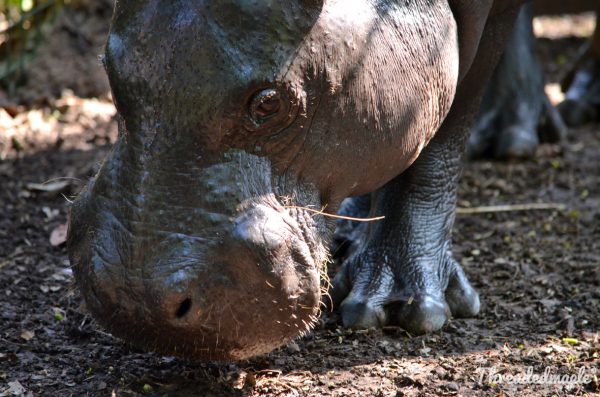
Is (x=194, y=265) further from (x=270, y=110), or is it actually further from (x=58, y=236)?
(x=58, y=236)

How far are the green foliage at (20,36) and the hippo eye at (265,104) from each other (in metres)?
4.15

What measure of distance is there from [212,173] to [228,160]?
0.06 meters

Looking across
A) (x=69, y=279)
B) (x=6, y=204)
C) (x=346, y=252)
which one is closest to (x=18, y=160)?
(x=6, y=204)

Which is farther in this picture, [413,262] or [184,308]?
[413,262]

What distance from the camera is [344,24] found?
8.07ft

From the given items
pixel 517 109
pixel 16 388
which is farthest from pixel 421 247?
pixel 517 109

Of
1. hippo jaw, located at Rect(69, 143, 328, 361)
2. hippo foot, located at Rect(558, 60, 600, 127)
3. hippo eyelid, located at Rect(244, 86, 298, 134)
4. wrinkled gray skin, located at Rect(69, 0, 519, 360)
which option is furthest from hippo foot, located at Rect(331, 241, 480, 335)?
hippo foot, located at Rect(558, 60, 600, 127)

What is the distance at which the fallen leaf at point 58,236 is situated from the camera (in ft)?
13.1

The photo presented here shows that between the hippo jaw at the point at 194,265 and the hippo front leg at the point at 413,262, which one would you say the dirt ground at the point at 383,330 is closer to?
the hippo front leg at the point at 413,262

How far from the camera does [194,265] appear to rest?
2.24m

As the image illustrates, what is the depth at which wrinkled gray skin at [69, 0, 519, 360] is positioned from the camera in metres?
2.26

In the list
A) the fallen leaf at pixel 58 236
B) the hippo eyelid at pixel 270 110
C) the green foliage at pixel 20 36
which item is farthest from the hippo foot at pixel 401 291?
the green foliage at pixel 20 36

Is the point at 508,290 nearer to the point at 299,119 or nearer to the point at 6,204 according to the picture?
the point at 299,119

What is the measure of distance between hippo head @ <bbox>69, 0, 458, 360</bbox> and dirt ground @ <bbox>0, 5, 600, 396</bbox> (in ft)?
1.14
